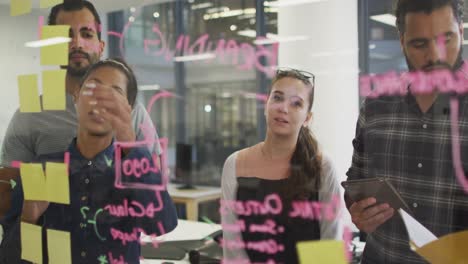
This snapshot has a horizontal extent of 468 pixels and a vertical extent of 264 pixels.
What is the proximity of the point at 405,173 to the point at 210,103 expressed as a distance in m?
0.45

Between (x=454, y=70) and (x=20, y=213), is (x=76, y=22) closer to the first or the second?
(x=20, y=213)

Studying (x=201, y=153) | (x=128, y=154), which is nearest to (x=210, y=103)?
(x=201, y=153)

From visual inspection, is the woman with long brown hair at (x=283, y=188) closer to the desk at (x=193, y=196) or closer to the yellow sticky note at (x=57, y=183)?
the desk at (x=193, y=196)

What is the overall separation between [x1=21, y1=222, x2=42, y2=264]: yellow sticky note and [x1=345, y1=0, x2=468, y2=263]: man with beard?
0.90 meters

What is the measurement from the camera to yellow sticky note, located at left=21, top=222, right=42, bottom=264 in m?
1.27

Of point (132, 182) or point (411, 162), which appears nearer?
point (411, 162)

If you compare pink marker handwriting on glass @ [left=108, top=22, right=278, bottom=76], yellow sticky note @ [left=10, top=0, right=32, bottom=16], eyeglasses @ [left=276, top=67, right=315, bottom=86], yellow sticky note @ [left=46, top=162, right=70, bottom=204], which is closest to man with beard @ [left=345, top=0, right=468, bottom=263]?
eyeglasses @ [left=276, top=67, right=315, bottom=86]

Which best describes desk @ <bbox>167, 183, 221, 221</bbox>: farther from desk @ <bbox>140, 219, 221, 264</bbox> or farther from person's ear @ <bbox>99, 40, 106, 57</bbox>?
person's ear @ <bbox>99, 40, 106, 57</bbox>

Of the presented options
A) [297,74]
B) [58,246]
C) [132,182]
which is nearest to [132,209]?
[132,182]

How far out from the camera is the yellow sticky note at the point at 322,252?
83 cm

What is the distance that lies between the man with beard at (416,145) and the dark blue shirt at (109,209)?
48 cm

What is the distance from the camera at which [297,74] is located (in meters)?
0.86

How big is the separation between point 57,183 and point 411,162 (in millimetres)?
908

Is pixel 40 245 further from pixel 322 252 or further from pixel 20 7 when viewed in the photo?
pixel 322 252
